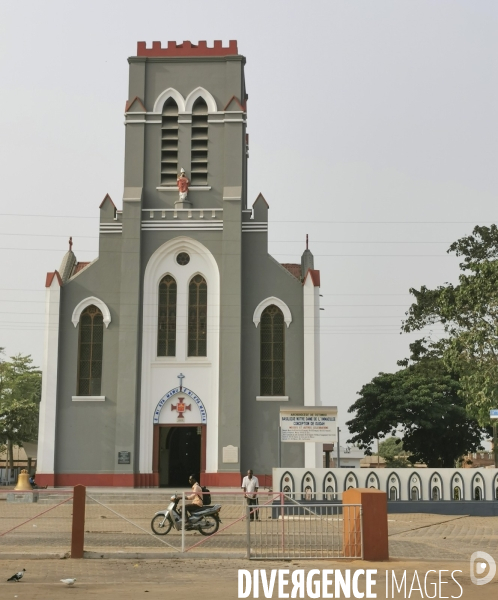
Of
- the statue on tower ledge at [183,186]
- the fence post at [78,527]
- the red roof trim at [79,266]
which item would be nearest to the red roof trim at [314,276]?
the statue on tower ledge at [183,186]

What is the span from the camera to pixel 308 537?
1532 cm

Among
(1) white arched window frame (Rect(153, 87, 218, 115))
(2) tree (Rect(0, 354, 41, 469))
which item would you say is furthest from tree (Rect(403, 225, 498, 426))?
(2) tree (Rect(0, 354, 41, 469))

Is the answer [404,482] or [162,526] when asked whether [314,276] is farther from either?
[162,526]

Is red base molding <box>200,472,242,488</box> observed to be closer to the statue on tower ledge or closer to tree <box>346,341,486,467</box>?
the statue on tower ledge

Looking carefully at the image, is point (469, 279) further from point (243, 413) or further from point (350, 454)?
point (350, 454)

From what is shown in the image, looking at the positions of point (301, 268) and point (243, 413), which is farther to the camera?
point (301, 268)

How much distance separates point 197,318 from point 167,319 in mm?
1156

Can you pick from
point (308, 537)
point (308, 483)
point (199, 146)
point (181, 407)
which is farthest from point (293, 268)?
point (308, 537)

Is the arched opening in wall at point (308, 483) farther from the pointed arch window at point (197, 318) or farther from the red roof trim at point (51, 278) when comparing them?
the red roof trim at point (51, 278)

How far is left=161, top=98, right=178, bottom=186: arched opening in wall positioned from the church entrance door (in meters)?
10.00

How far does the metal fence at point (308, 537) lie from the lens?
14.6 m

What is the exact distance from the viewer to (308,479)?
944 inches

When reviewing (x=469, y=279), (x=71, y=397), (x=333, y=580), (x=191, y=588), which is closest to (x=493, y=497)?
(x=469, y=279)

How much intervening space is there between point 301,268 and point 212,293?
446cm
